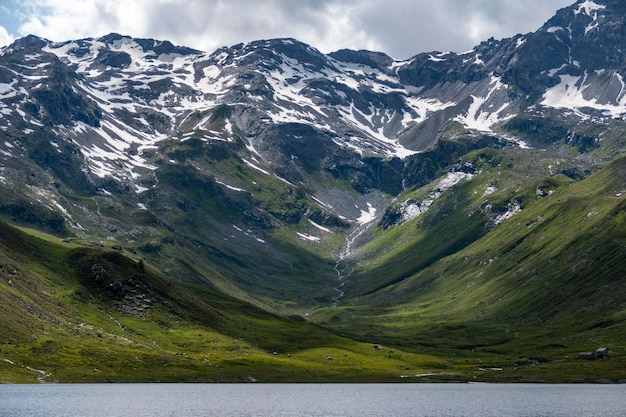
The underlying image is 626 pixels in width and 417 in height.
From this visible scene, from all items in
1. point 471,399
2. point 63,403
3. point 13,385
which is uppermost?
point 471,399

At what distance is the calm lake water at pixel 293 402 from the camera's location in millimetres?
136375

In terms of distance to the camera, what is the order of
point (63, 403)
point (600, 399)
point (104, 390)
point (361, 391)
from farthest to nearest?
point (361, 391)
point (104, 390)
point (600, 399)
point (63, 403)

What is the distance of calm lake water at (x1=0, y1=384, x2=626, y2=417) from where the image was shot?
136375 mm

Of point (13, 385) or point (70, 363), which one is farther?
point (70, 363)

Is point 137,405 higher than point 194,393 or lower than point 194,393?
lower

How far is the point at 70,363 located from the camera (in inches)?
7825

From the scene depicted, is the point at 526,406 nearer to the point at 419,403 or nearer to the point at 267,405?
the point at 419,403

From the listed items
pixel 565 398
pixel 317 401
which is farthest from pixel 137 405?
pixel 565 398

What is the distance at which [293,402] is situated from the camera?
162 metres

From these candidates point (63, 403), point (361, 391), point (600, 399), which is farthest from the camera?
point (361, 391)

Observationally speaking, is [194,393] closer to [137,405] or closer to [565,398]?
[137,405]

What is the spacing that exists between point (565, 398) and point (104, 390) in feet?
353

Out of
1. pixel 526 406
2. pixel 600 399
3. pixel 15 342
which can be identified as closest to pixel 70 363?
pixel 15 342

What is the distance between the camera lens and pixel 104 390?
17962 centimetres
